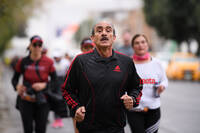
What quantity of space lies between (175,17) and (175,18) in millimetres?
264

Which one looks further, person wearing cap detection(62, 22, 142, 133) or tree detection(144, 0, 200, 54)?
tree detection(144, 0, 200, 54)

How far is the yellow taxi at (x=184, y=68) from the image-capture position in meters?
23.0

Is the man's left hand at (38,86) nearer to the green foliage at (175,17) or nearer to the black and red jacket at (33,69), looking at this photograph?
the black and red jacket at (33,69)

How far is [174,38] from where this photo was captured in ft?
132

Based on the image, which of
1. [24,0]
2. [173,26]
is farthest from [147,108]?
[173,26]

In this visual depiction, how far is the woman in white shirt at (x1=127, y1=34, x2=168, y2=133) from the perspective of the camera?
201 inches

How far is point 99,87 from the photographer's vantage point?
11.4 feet

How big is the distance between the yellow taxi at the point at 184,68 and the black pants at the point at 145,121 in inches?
724

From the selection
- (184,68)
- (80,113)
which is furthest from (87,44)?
(184,68)

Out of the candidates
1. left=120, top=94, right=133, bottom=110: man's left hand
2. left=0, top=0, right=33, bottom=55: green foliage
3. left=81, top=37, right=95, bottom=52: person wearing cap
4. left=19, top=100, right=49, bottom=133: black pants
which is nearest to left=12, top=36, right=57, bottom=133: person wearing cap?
left=19, top=100, right=49, bottom=133: black pants

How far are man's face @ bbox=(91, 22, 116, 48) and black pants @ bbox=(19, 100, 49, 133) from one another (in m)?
2.36

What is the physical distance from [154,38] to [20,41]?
1224 inches

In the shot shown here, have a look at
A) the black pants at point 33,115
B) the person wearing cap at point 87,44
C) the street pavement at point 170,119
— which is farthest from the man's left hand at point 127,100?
the street pavement at point 170,119

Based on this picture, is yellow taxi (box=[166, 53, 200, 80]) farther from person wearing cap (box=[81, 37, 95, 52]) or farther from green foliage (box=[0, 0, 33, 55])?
person wearing cap (box=[81, 37, 95, 52])
